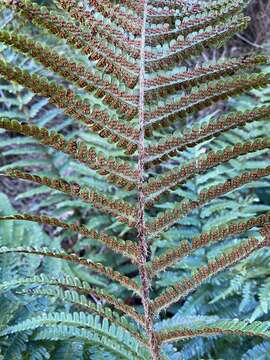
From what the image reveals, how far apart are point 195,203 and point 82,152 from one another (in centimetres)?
30

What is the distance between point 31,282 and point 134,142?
429 millimetres

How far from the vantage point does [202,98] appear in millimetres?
1267

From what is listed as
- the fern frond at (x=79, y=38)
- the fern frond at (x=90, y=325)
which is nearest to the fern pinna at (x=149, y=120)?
the fern frond at (x=79, y=38)

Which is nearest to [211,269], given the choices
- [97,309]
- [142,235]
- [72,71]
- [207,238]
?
[207,238]

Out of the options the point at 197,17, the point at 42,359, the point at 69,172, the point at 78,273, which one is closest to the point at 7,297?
the point at 42,359

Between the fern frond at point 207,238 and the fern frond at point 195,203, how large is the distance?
0.21 ft

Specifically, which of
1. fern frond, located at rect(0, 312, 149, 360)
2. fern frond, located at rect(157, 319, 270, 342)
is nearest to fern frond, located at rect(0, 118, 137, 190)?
fern frond, located at rect(157, 319, 270, 342)

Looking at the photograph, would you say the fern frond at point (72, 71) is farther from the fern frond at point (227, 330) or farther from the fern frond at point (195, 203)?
the fern frond at point (227, 330)

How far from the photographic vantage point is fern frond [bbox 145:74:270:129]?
3.95 ft

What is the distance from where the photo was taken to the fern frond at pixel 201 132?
3.93 ft

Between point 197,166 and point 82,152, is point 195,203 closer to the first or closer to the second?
point 197,166

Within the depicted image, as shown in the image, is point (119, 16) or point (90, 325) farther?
point (90, 325)

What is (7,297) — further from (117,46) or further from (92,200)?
(117,46)

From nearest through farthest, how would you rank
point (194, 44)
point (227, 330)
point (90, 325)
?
point (227, 330), point (194, 44), point (90, 325)
